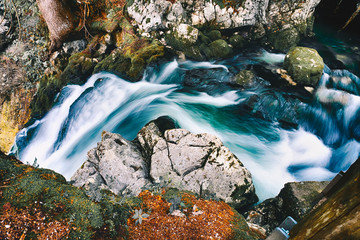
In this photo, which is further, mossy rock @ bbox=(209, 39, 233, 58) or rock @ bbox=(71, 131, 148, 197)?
mossy rock @ bbox=(209, 39, 233, 58)

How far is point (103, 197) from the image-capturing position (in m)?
2.72

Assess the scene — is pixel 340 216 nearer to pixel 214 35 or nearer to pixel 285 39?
pixel 214 35

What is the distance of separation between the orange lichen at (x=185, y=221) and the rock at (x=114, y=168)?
190cm

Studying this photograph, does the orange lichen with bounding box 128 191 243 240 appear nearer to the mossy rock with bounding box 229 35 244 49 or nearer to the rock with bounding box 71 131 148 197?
the rock with bounding box 71 131 148 197

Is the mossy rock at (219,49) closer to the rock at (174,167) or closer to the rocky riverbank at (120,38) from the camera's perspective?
the rocky riverbank at (120,38)

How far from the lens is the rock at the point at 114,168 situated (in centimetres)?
490

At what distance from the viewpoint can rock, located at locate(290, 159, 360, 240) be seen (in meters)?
1.27

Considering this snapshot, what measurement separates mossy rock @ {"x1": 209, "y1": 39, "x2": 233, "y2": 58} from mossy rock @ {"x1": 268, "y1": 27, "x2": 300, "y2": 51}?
344 centimetres

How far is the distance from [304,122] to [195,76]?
5.45 metres

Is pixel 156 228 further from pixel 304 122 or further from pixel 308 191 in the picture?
pixel 304 122

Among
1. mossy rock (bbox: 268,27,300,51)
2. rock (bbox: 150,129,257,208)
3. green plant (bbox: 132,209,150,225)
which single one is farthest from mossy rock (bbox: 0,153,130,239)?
mossy rock (bbox: 268,27,300,51)

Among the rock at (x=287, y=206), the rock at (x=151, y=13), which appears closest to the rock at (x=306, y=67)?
the rock at (x=287, y=206)

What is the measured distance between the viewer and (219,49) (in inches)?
428

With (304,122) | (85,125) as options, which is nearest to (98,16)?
(85,125)
